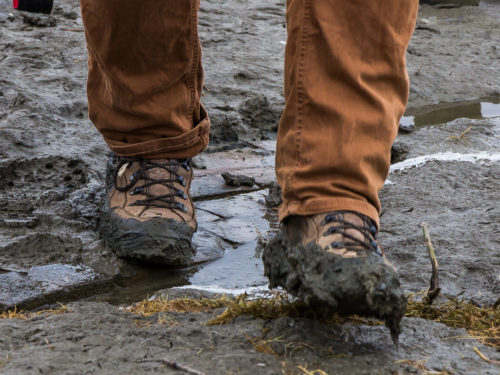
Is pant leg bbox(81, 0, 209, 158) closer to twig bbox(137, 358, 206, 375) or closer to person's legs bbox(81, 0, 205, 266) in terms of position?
person's legs bbox(81, 0, 205, 266)

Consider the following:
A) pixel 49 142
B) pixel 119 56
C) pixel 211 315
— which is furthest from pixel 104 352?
pixel 49 142

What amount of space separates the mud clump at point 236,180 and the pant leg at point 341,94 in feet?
4.73

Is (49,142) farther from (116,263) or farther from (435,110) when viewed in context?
(435,110)

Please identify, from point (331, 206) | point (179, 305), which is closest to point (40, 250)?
point (179, 305)

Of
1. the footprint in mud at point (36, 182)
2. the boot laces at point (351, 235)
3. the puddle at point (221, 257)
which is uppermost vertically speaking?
the boot laces at point (351, 235)

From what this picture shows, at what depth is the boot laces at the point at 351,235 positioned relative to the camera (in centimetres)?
150

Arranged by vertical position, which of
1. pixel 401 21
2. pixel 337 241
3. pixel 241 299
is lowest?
pixel 241 299

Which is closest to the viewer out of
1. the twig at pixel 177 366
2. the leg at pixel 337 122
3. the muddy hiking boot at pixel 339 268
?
the twig at pixel 177 366

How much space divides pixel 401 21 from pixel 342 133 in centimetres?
30

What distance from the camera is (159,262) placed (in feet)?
7.33

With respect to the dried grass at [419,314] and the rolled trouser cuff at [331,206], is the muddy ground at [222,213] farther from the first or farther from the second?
the rolled trouser cuff at [331,206]

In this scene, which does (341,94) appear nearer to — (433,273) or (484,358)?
(433,273)

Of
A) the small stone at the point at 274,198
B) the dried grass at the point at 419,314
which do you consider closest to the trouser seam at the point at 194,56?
the small stone at the point at 274,198

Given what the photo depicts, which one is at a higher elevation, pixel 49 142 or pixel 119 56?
pixel 119 56
